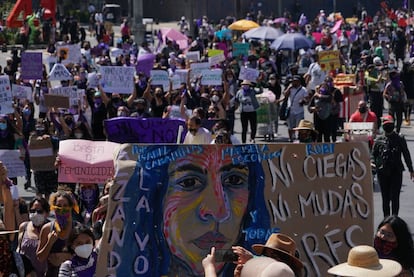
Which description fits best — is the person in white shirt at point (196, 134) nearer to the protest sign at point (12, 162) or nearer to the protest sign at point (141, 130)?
the protest sign at point (141, 130)

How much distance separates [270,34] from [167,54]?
5749 mm

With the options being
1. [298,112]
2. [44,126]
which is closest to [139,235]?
[44,126]

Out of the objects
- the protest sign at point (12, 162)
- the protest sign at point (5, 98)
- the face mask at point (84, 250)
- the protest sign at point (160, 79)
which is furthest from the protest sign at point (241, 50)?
the face mask at point (84, 250)

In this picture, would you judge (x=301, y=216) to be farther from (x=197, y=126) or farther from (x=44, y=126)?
(x=44, y=126)

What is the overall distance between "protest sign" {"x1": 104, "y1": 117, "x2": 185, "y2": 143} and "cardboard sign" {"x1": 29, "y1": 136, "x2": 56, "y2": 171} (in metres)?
1.84

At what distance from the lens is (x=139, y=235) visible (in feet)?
30.4

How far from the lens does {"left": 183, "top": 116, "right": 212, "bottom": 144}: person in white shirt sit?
592 inches

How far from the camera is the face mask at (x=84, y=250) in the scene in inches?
352

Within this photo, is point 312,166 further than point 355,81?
No

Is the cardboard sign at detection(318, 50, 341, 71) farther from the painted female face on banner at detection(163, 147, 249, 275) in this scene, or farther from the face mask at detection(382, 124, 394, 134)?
the painted female face on banner at detection(163, 147, 249, 275)

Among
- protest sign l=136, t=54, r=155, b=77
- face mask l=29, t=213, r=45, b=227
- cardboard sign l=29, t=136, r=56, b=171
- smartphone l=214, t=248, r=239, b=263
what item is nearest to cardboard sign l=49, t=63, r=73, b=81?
protest sign l=136, t=54, r=155, b=77

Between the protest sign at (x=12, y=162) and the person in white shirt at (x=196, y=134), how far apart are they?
2.20 meters

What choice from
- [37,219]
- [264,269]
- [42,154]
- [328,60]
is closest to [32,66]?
[42,154]

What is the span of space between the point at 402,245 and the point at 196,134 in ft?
22.9
